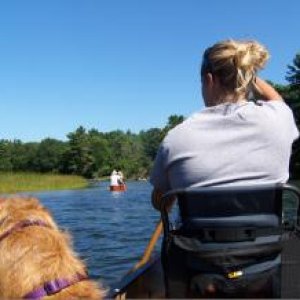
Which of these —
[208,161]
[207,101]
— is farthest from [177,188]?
[207,101]

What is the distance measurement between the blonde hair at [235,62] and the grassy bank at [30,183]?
Answer: 29119 millimetres

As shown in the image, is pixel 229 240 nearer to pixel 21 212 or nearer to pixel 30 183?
pixel 21 212

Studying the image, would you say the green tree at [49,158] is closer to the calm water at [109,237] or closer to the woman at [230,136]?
the calm water at [109,237]

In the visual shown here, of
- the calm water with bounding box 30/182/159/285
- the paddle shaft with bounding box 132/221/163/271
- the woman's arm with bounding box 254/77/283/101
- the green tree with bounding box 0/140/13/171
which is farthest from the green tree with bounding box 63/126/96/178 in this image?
the woman's arm with bounding box 254/77/283/101

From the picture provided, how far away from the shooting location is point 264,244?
2867 mm

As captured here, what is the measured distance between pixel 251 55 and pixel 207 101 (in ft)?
1.03

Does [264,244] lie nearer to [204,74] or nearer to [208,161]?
[208,161]

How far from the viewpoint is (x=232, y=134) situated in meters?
2.93

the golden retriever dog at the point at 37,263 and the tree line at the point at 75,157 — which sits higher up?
the tree line at the point at 75,157

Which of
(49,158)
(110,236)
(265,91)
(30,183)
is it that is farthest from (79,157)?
(265,91)

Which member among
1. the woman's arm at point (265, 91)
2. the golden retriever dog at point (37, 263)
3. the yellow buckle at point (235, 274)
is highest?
the woman's arm at point (265, 91)

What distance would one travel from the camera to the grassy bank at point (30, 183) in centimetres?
3576

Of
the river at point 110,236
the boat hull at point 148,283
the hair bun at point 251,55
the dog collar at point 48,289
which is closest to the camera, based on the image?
the dog collar at point 48,289

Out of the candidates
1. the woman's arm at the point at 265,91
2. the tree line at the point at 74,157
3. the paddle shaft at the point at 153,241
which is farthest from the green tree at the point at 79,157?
the woman's arm at the point at 265,91
